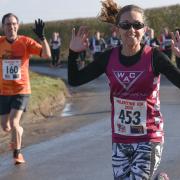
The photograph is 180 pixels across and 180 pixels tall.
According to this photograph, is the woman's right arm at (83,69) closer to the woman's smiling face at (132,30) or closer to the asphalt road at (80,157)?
the woman's smiling face at (132,30)

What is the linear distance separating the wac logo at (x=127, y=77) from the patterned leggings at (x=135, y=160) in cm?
48

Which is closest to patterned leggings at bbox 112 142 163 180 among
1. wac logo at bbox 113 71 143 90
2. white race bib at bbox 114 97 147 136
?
white race bib at bbox 114 97 147 136

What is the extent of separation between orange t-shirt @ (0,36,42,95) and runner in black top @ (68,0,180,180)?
3817 millimetres

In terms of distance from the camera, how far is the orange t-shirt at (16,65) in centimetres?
887

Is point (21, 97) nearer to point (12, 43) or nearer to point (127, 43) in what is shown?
point (12, 43)

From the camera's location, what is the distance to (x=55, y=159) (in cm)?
902

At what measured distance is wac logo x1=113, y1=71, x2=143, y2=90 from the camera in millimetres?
5027

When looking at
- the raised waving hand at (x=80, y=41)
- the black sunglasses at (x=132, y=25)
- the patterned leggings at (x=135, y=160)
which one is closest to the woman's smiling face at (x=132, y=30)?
the black sunglasses at (x=132, y=25)

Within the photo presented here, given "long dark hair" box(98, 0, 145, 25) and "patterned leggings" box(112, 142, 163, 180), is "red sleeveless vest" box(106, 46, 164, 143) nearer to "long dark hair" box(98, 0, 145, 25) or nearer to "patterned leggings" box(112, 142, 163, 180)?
"patterned leggings" box(112, 142, 163, 180)

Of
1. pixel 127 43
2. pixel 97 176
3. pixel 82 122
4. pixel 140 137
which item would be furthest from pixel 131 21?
pixel 82 122

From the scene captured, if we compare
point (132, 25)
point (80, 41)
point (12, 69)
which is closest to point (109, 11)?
point (80, 41)

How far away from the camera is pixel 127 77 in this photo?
504 cm

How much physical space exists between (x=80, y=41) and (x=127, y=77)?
54 centimetres

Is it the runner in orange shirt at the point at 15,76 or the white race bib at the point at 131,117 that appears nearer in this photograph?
the white race bib at the point at 131,117
